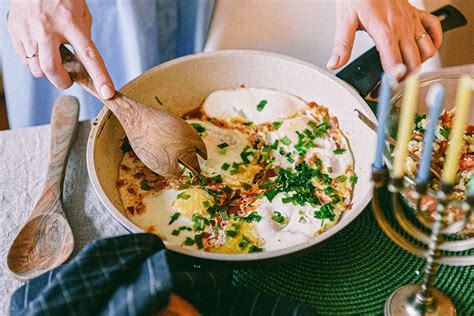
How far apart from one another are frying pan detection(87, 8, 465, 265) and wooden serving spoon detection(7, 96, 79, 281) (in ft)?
0.32

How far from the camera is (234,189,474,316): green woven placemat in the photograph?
0.89 meters

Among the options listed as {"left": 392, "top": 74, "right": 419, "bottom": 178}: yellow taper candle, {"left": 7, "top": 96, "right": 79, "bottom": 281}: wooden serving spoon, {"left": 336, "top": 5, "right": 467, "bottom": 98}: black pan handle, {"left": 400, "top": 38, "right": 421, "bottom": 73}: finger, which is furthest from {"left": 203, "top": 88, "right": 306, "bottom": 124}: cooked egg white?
{"left": 392, "top": 74, "right": 419, "bottom": 178}: yellow taper candle

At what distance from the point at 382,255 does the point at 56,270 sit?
1.77 ft

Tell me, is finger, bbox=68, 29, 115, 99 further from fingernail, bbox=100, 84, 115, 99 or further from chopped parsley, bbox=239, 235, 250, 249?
chopped parsley, bbox=239, 235, 250, 249

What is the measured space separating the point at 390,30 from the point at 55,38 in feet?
2.13

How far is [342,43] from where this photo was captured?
109 centimetres

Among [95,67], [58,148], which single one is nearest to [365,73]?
[95,67]

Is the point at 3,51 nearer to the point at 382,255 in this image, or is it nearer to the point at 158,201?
the point at 158,201

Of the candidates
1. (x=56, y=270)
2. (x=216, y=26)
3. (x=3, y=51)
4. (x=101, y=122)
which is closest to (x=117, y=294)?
(x=56, y=270)

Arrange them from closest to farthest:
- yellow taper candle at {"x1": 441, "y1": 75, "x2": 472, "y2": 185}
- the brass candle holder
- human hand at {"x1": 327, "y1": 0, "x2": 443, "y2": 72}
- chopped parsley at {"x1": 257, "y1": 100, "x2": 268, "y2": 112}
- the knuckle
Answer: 1. yellow taper candle at {"x1": 441, "y1": 75, "x2": 472, "y2": 185}
2. the brass candle holder
3. the knuckle
4. human hand at {"x1": 327, "y1": 0, "x2": 443, "y2": 72}
5. chopped parsley at {"x1": 257, "y1": 100, "x2": 268, "y2": 112}

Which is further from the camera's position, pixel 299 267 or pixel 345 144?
pixel 345 144

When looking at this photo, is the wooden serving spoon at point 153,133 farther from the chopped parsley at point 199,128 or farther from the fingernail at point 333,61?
the fingernail at point 333,61

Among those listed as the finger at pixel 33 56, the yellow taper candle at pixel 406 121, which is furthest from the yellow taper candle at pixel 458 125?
the finger at pixel 33 56

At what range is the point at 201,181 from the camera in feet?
3.43
